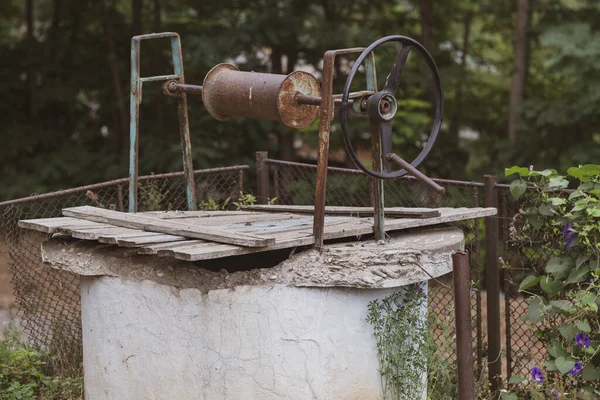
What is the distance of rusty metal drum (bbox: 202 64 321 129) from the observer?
4168mm

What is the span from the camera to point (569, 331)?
172 inches

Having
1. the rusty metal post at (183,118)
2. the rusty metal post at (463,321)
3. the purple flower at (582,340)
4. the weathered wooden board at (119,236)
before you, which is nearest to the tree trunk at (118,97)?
the rusty metal post at (183,118)

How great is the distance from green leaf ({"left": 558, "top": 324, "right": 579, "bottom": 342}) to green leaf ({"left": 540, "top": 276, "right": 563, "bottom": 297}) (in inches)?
8.2

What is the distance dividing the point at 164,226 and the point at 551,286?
220cm

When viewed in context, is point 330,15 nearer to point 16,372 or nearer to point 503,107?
point 503,107

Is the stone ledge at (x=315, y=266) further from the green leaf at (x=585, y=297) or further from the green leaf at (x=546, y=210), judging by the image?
the green leaf at (x=585, y=297)

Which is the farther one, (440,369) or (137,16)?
(137,16)

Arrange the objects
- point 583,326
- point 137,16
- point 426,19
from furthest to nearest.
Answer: point 137,16 < point 426,19 < point 583,326

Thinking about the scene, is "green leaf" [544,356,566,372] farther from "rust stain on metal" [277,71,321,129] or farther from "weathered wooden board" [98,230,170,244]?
"weathered wooden board" [98,230,170,244]

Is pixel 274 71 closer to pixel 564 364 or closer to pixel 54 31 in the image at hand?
pixel 54 31

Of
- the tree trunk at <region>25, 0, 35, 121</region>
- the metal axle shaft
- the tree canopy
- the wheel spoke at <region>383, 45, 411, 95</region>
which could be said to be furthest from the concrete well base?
the tree trunk at <region>25, 0, 35, 121</region>

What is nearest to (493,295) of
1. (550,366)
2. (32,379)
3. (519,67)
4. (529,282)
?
(529,282)

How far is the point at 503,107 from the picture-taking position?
13992 millimetres

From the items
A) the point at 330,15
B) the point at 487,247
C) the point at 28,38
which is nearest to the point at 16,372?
the point at 487,247
